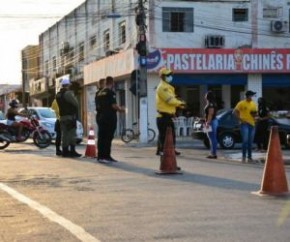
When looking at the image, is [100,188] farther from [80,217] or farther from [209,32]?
[209,32]

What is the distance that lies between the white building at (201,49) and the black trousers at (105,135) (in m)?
16.2

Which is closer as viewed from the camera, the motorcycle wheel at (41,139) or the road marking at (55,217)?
the road marking at (55,217)

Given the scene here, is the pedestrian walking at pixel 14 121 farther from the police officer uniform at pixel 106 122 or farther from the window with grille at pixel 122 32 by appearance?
the window with grille at pixel 122 32

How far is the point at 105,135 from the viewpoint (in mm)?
14156

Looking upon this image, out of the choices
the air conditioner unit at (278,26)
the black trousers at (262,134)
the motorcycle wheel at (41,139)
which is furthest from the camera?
the air conditioner unit at (278,26)

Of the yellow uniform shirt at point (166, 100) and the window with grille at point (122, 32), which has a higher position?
the window with grille at point (122, 32)

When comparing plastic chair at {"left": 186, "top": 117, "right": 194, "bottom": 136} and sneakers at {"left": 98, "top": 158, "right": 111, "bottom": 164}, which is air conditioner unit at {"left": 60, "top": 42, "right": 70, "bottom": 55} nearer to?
plastic chair at {"left": 186, "top": 117, "right": 194, "bottom": 136}

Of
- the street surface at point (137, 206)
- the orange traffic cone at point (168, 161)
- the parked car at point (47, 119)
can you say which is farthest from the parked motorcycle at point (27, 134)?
the orange traffic cone at point (168, 161)

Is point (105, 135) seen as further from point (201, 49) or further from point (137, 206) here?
point (201, 49)

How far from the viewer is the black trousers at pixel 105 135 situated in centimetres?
1413

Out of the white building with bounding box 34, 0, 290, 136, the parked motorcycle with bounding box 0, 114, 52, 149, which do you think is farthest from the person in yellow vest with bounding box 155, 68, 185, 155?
the white building with bounding box 34, 0, 290, 136

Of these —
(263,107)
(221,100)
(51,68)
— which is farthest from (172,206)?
(51,68)

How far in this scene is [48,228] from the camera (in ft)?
22.6

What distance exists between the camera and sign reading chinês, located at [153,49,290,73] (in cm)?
3112
